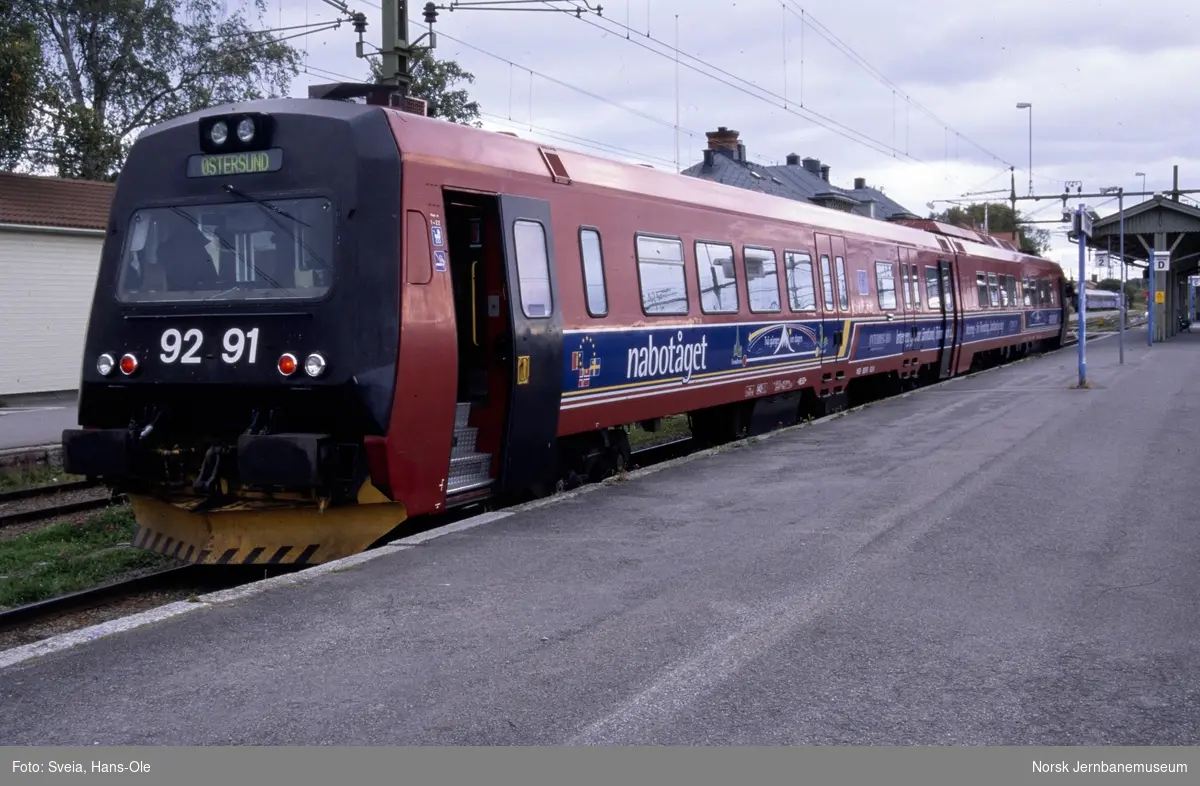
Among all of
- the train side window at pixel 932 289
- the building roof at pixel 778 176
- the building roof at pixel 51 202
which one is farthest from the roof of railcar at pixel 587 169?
the building roof at pixel 778 176

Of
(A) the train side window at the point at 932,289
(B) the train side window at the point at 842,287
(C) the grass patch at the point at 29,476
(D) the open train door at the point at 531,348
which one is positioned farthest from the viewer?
(A) the train side window at the point at 932,289

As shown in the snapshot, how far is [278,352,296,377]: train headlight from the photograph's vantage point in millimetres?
7539

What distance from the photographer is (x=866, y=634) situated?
5.62 meters

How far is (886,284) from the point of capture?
750 inches

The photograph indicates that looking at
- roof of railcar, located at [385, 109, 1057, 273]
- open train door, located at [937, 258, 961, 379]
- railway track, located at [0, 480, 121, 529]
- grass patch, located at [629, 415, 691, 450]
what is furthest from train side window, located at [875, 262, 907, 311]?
railway track, located at [0, 480, 121, 529]

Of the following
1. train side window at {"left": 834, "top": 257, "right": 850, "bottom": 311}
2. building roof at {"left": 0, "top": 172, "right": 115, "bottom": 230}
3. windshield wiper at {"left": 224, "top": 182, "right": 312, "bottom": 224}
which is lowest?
train side window at {"left": 834, "top": 257, "right": 850, "bottom": 311}

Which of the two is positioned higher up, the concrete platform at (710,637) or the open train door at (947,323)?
the open train door at (947,323)

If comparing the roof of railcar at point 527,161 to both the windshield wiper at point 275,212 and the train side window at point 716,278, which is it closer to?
the train side window at point 716,278

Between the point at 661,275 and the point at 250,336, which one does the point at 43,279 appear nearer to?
the point at 661,275

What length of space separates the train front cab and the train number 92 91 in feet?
0.04

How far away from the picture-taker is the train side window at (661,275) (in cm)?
1116

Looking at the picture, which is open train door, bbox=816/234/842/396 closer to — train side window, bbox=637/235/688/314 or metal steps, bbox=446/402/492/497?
train side window, bbox=637/235/688/314

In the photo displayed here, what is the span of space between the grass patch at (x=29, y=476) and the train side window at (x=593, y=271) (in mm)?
6584

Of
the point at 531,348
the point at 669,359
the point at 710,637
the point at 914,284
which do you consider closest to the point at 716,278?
the point at 669,359
